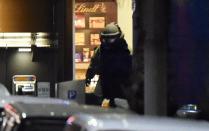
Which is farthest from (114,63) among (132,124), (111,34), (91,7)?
(132,124)

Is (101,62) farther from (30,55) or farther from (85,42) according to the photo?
(30,55)

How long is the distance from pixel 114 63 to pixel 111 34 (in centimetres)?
59

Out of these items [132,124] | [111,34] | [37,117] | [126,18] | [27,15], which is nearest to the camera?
[132,124]

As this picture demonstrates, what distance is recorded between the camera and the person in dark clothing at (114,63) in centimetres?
1400

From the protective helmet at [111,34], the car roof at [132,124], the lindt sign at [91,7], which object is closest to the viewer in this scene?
the car roof at [132,124]

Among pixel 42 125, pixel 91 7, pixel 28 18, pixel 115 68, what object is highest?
pixel 91 7

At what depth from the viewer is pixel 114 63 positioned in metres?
14.2

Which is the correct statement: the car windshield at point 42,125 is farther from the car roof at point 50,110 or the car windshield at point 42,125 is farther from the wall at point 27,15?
the wall at point 27,15

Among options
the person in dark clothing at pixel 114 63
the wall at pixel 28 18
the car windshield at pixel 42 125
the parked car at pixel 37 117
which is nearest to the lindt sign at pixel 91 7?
the wall at pixel 28 18

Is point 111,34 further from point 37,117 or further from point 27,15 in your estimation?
point 37,117

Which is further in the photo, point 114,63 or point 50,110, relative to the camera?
point 114,63

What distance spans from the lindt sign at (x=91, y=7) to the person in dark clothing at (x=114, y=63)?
57.1 inches

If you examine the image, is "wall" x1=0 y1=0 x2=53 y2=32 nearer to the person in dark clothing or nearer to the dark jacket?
the person in dark clothing

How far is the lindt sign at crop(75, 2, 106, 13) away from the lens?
15930 millimetres
